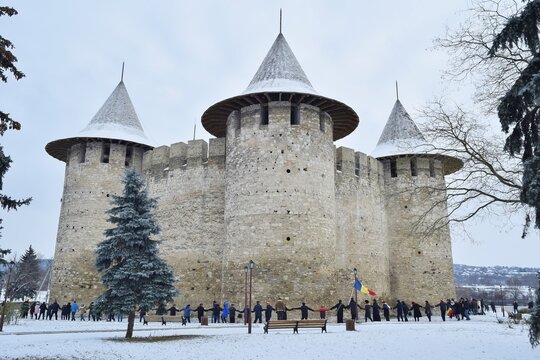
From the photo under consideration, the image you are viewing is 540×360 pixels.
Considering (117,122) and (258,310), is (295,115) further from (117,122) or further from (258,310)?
(117,122)

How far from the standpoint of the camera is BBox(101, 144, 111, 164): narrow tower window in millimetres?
25406

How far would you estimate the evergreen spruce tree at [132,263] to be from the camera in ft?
43.9

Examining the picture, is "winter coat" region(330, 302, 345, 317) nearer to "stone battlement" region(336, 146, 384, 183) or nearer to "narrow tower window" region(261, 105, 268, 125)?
"stone battlement" region(336, 146, 384, 183)

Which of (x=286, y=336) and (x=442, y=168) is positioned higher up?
(x=442, y=168)

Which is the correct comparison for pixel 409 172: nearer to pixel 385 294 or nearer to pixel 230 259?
pixel 385 294

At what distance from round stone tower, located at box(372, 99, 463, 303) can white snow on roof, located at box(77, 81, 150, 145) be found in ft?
44.0

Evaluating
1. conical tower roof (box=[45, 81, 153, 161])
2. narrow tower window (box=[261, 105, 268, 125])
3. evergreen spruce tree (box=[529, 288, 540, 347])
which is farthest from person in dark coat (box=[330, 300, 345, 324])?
conical tower roof (box=[45, 81, 153, 161])

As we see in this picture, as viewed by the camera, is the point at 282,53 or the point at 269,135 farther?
the point at 282,53

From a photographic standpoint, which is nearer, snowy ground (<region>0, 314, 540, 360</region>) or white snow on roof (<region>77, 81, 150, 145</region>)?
snowy ground (<region>0, 314, 540, 360</region>)

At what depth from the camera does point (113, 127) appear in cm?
2581

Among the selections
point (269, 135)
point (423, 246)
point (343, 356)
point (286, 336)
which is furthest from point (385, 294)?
point (343, 356)

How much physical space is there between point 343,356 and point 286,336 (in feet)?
11.5

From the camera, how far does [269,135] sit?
2034cm

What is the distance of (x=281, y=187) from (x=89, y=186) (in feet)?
36.1
